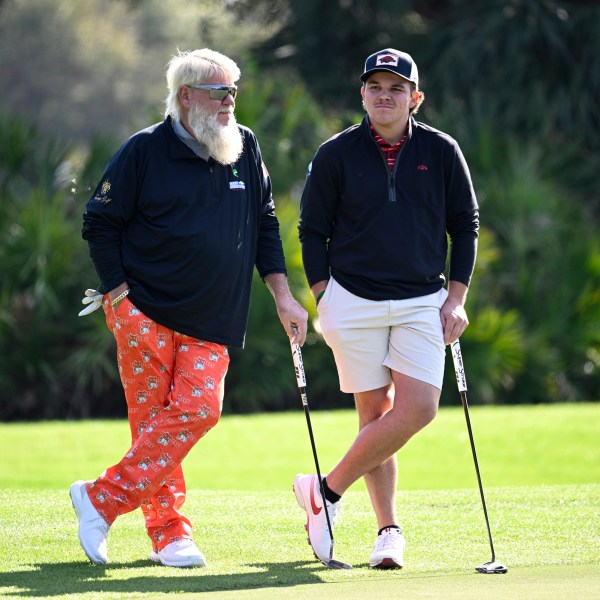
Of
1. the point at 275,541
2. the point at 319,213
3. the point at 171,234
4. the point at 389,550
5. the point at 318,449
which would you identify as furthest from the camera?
the point at 318,449

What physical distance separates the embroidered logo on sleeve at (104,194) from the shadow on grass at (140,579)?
1417 millimetres

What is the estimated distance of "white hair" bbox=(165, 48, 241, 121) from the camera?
17.2 ft

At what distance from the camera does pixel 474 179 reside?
1591cm

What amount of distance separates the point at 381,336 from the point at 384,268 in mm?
284

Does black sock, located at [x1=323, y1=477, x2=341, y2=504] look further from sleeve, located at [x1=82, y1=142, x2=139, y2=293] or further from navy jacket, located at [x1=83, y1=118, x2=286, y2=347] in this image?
sleeve, located at [x1=82, y1=142, x2=139, y2=293]

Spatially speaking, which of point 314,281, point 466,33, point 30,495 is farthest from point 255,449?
point 466,33

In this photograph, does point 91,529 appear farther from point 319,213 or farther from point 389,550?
point 319,213

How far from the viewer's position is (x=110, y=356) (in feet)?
45.9

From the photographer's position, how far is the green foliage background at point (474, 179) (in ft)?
45.2

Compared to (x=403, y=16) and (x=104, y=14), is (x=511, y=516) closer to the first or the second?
(x=403, y=16)

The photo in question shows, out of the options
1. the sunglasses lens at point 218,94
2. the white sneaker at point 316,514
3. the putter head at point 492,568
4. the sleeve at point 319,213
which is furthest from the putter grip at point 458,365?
the sunglasses lens at point 218,94

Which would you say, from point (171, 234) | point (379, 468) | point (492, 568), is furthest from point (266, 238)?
point (492, 568)

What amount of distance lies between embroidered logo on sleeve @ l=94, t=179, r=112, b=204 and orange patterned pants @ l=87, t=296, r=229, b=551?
400 millimetres

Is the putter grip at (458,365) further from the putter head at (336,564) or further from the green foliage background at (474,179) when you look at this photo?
the green foliage background at (474,179)
